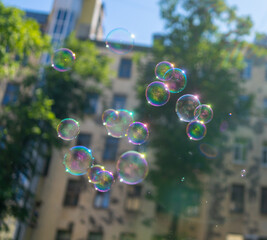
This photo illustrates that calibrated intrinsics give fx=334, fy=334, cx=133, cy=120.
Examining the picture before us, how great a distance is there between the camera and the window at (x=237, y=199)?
63.7 ft

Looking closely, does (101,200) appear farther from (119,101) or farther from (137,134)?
(137,134)

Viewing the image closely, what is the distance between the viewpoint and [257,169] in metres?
20.2

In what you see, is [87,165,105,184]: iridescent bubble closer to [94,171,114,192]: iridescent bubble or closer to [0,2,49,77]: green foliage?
[94,171,114,192]: iridescent bubble

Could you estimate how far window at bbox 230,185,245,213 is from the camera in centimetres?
1941

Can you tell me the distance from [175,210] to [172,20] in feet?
30.6

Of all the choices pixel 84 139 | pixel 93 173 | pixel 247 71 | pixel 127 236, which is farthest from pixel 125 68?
pixel 93 173

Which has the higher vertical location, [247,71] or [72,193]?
[247,71]

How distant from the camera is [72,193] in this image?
774 inches

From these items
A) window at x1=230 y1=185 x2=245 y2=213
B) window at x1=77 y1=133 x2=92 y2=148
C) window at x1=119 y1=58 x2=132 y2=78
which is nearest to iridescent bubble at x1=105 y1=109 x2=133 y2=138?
window at x1=77 y1=133 x2=92 y2=148

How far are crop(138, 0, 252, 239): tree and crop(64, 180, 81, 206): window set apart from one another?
575 cm

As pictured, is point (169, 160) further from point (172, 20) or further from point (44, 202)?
point (44, 202)

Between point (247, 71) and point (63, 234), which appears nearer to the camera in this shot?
point (63, 234)

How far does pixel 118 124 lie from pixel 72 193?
38.8 ft

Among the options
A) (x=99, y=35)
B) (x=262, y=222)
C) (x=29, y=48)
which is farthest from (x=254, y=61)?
(x=29, y=48)
